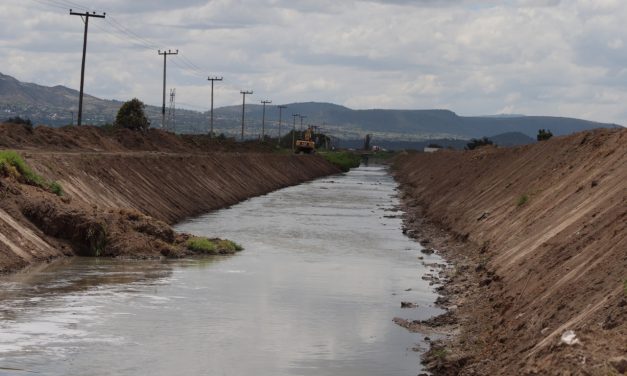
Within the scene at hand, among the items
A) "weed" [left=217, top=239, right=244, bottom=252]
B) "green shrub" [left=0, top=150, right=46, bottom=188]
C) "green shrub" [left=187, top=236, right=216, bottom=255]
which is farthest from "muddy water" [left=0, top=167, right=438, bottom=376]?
"green shrub" [left=0, top=150, right=46, bottom=188]

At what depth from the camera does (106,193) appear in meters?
48.6

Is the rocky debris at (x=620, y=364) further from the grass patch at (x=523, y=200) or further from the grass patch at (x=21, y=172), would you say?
the grass patch at (x=21, y=172)

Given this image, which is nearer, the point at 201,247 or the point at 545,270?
the point at 545,270

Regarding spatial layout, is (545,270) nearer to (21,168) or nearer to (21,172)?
(21,172)

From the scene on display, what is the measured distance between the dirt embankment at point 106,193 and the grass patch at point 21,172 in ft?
0.68

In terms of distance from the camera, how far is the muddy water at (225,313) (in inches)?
778

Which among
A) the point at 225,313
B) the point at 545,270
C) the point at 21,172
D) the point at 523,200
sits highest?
the point at 21,172

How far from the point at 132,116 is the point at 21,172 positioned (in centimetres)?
7312

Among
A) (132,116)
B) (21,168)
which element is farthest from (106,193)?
(132,116)

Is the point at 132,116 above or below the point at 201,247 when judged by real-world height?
above

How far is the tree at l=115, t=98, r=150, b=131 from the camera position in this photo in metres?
111

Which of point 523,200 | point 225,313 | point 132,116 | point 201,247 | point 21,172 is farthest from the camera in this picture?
point 132,116

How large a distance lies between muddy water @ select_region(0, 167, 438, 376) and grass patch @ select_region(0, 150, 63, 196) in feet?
18.4

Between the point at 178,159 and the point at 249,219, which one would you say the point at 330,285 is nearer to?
the point at 249,219
